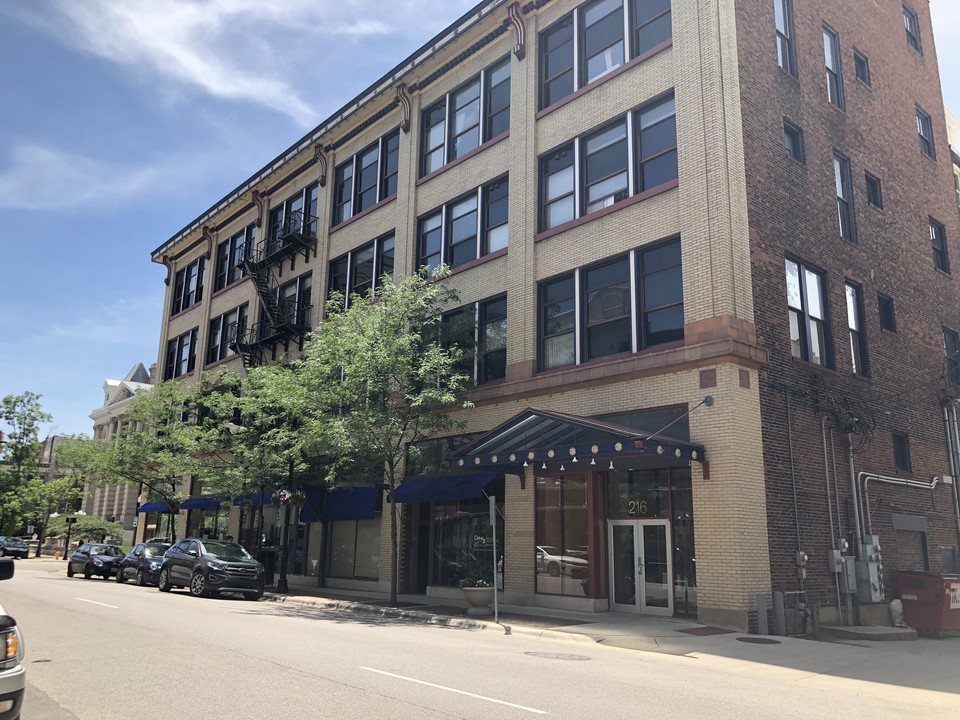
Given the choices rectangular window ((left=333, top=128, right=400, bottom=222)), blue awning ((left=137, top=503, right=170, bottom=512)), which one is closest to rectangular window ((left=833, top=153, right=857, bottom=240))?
rectangular window ((left=333, top=128, right=400, bottom=222))

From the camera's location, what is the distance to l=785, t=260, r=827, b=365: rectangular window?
19.4m

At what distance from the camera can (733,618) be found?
1568 cm

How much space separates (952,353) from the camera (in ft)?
87.0

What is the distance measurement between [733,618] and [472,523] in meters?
8.89

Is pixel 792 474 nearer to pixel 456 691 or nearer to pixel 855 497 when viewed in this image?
pixel 855 497

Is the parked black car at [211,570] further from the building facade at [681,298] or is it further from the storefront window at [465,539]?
the storefront window at [465,539]

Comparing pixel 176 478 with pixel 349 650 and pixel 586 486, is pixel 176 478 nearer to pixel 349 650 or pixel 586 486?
pixel 586 486

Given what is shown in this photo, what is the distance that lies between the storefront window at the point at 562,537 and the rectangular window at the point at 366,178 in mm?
14128

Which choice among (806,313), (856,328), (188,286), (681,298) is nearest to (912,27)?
(856,328)

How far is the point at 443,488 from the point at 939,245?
765 inches

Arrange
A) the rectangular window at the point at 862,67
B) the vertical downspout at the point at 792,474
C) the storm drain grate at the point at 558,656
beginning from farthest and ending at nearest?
the rectangular window at the point at 862,67, the vertical downspout at the point at 792,474, the storm drain grate at the point at 558,656

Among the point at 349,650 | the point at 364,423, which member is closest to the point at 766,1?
the point at 364,423

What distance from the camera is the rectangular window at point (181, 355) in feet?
142

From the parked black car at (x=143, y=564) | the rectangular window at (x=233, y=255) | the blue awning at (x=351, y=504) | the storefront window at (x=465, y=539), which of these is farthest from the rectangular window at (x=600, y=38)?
the parked black car at (x=143, y=564)
